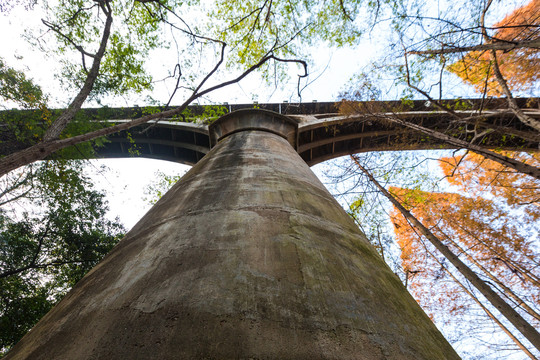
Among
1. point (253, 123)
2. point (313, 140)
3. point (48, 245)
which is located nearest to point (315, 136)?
point (313, 140)

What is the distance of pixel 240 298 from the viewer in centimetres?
103

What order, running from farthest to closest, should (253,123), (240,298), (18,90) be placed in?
(18,90), (253,123), (240,298)

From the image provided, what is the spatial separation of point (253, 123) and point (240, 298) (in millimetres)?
5102

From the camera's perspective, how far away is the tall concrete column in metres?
0.86

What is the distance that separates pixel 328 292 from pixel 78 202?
393 inches

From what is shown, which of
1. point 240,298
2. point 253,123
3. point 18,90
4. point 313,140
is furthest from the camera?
point 313,140

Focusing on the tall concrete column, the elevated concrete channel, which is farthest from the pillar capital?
the elevated concrete channel

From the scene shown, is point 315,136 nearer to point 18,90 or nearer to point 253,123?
point 253,123

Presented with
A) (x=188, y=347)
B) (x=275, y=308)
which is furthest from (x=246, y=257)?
(x=188, y=347)

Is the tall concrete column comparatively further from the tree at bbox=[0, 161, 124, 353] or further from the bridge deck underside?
the bridge deck underside

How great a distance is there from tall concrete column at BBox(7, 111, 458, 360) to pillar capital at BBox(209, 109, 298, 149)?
4076mm

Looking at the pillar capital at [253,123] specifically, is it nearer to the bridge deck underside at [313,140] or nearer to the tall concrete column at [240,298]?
the tall concrete column at [240,298]

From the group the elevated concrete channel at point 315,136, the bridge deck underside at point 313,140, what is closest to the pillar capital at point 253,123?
the elevated concrete channel at point 315,136

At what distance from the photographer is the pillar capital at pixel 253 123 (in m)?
5.76
